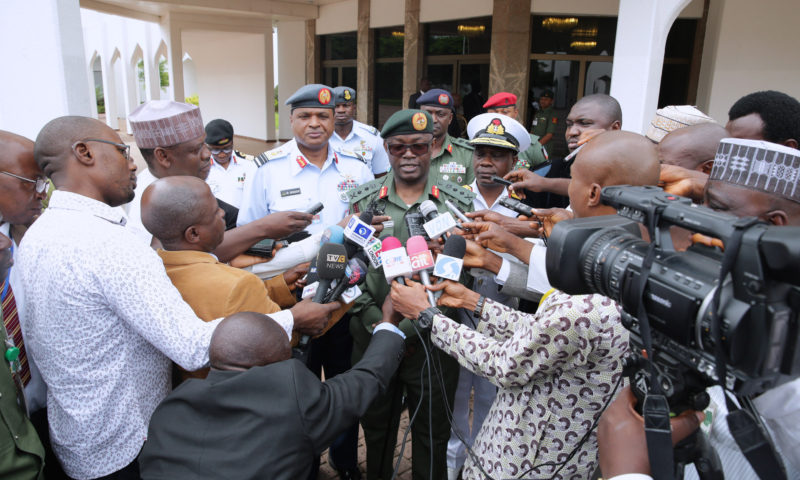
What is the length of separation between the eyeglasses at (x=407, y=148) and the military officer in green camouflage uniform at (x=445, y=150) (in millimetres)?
1458

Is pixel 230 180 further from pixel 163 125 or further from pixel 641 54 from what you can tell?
pixel 641 54

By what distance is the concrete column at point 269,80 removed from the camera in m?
16.8

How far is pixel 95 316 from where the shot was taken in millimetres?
1623

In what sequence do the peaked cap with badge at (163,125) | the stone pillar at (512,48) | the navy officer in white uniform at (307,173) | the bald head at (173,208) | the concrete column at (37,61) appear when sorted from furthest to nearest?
the stone pillar at (512,48)
the concrete column at (37,61)
the navy officer in white uniform at (307,173)
the peaked cap with badge at (163,125)
the bald head at (173,208)

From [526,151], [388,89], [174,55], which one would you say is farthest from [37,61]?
[174,55]

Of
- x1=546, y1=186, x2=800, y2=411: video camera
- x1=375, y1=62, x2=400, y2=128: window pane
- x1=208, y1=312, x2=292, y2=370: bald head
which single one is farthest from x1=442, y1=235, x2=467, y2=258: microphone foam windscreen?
x1=375, y1=62, x2=400, y2=128: window pane

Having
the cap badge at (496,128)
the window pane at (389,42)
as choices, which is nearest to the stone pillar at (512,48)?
the window pane at (389,42)

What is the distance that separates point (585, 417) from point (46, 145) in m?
2.09

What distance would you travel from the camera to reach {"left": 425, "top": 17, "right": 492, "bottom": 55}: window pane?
10500mm

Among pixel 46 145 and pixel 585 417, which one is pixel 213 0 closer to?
pixel 46 145

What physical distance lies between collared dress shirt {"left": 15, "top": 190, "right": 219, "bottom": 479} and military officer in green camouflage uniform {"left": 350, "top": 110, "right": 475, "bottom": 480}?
1.10m

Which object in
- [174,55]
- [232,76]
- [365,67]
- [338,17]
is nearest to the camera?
[365,67]

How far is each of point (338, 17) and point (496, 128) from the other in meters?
12.7

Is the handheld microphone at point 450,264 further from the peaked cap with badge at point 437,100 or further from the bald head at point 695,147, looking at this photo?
the peaked cap with badge at point 437,100
